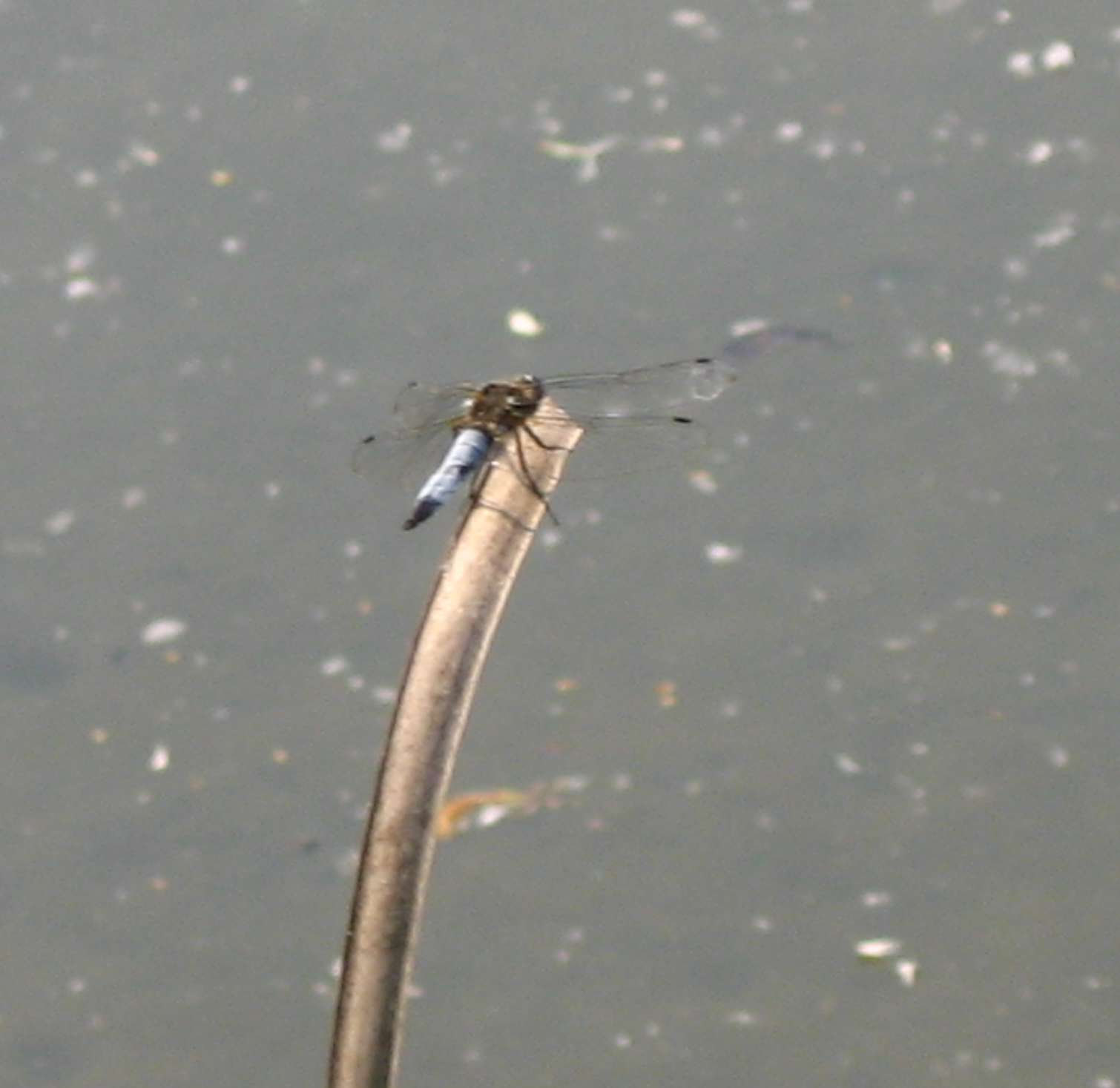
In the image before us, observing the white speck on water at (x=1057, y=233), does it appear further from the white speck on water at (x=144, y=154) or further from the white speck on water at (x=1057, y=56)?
the white speck on water at (x=144, y=154)

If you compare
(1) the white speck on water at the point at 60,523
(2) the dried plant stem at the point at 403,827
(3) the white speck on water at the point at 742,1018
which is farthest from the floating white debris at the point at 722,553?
(2) the dried plant stem at the point at 403,827

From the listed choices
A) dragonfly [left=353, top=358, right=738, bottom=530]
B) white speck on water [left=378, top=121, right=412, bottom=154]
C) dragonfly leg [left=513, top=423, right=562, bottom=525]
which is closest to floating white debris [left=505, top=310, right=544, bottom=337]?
white speck on water [left=378, top=121, right=412, bottom=154]

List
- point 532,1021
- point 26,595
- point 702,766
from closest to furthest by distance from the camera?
point 532,1021, point 702,766, point 26,595

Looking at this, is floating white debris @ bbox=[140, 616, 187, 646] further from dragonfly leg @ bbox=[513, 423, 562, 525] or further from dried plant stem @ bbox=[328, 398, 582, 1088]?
dried plant stem @ bbox=[328, 398, 582, 1088]

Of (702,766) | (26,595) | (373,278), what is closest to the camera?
(702,766)

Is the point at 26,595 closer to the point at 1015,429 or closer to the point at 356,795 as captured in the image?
the point at 356,795

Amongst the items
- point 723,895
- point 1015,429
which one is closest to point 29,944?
point 723,895

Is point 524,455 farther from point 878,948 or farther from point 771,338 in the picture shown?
point 771,338
